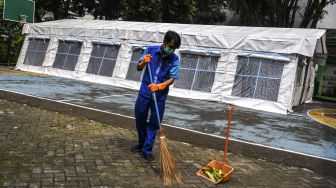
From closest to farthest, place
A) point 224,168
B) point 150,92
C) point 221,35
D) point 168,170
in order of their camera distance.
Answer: point 168,170
point 224,168
point 150,92
point 221,35

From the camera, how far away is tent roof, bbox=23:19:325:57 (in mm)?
12000

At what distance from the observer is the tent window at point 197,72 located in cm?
1339

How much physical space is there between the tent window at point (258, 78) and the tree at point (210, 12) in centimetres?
1801

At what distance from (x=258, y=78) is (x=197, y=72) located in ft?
7.96

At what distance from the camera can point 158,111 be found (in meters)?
5.25

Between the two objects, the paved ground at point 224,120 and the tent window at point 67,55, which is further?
the tent window at point 67,55

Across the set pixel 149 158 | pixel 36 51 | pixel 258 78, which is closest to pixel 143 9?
pixel 36 51

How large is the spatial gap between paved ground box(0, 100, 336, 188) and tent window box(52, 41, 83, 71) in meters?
10.1

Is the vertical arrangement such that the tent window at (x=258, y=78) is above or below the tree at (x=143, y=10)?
below

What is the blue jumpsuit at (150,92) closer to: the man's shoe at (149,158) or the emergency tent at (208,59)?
the man's shoe at (149,158)

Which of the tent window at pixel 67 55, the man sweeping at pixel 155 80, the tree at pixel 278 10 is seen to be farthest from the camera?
the tree at pixel 278 10

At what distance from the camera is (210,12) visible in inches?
1195

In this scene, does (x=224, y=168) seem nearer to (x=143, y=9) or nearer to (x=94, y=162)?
(x=94, y=162)

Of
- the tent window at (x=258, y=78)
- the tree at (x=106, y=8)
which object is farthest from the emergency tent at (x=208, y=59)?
the tree at (x=106, y=8)
